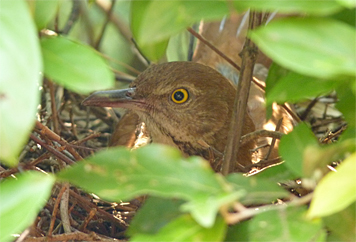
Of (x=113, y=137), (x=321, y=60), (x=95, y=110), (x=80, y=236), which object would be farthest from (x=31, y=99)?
(x=95, y=110)

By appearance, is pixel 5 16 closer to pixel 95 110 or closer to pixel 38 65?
pixel 38 65

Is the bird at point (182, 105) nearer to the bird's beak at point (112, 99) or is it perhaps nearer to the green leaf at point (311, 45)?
the bird's beak at point (112, 99)

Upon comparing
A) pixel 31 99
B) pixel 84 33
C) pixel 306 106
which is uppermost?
pixel 31 99

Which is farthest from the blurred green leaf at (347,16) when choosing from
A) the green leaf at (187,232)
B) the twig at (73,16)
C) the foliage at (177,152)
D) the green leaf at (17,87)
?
the twig at (73,16)

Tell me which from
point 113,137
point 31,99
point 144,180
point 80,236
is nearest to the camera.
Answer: point 31,99

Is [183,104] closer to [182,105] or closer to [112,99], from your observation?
[182,105]

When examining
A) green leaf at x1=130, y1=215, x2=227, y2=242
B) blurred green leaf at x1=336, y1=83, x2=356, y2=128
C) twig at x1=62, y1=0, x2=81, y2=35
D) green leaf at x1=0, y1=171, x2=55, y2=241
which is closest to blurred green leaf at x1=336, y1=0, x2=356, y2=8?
blurred green leaf at x1=336, y1=83, x2=356, y2=128

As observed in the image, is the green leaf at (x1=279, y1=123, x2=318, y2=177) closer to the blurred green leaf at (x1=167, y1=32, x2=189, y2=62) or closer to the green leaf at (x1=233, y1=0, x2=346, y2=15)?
the green leaf at (x1=233, y1=0, x2=346, y2=15)

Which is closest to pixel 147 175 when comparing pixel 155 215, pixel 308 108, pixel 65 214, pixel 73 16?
pixel 155 215
